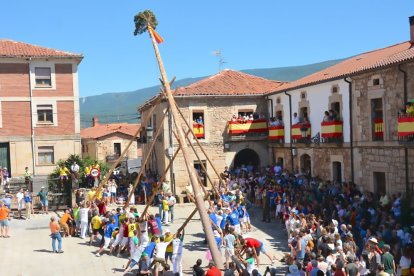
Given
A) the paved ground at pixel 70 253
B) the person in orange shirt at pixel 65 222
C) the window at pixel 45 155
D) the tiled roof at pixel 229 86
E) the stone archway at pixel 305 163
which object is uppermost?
the tiled roof at pixel 229 86

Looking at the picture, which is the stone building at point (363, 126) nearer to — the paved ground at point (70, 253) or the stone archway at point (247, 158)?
the stone archway at point (247, 158)

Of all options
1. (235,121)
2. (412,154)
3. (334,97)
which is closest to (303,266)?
(412,154)

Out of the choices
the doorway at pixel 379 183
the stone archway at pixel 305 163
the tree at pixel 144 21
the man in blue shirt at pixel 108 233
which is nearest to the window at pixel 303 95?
the stone archway at pixel 305 163

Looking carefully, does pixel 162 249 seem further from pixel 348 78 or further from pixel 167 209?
pixel 348 78

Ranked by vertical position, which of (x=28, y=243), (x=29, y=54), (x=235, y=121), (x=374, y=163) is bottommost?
(x=28, y=243)

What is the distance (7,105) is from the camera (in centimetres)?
3103

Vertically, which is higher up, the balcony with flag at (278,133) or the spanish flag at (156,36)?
the spanish flag at (156,36)

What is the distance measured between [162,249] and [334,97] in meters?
12.3

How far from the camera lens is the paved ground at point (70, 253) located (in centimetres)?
1551

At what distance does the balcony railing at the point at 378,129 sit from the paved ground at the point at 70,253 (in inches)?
204

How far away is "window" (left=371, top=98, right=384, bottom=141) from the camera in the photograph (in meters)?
20.1

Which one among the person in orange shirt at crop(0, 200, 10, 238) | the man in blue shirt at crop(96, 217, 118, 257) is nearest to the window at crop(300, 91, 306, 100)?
the man in blue shirt at crop(96, 217, 118, 257)

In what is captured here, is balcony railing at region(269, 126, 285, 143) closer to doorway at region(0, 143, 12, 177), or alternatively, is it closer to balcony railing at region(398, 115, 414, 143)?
balcony railing at region(398, 115, 414, 143)

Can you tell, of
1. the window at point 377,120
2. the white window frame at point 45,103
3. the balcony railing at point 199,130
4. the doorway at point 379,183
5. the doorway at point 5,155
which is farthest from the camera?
the white window frame at point 45,103
